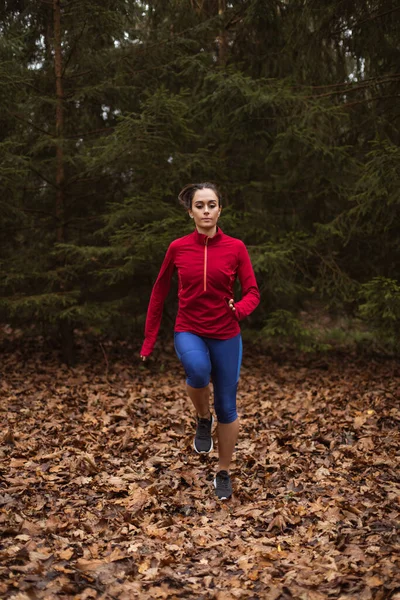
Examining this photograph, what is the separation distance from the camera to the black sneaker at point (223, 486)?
A: 4926mm

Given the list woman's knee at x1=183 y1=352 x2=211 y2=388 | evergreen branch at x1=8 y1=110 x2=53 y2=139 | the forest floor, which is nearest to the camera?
the forest floor

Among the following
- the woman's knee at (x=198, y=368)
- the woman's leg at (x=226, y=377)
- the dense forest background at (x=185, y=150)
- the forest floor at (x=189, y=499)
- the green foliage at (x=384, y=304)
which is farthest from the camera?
the dense forest background at (x=185, y=150)

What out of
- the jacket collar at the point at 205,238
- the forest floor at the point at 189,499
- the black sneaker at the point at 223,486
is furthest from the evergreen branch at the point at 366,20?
the black sneaker at the point at 223,486

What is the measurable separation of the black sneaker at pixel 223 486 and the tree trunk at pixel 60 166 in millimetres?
6530

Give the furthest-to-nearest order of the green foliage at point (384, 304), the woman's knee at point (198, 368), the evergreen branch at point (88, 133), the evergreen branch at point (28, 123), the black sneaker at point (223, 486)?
the evergreen branch at point (88, 133)
the evergreen branch at point (28, 123)
the green foliage at point (384, 304)
the black sneaker at point (223, 486)
the woman's knee at point (198, 368)

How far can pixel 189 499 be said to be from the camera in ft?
16.6

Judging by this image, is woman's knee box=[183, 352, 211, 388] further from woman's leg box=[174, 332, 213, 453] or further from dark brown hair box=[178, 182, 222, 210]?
dark brown hair box=[178, 182, 222, 210]

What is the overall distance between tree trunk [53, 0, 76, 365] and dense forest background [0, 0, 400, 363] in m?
0.04

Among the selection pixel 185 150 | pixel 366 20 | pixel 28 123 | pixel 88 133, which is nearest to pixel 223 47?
pixel 185 150

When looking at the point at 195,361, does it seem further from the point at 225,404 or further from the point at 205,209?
the point at 205,209

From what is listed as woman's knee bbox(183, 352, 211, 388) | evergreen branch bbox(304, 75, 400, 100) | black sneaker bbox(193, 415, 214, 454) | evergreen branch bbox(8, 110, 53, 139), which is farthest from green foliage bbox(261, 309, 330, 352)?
woman's knee bbox(183, 352, 211, 388)

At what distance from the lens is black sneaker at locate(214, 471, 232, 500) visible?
16.2 ft

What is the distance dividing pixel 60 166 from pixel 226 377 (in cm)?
756

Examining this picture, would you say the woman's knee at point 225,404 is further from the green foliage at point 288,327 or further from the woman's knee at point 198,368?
the green foliage at point 288,327
